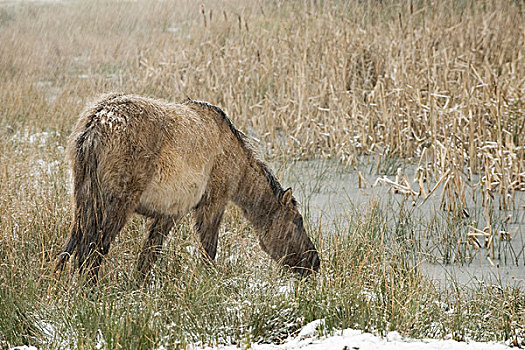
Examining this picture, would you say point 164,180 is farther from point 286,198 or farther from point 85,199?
point 286,198

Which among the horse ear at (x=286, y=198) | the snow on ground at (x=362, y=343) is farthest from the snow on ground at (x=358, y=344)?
the horse ear at (x=286, y=198)

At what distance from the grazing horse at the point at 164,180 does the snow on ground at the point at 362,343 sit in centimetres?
92

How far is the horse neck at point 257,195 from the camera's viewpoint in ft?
15.8

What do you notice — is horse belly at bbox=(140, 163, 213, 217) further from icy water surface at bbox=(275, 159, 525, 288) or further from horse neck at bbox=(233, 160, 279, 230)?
icy water surface at bbox=(275, 159, 525, 288)

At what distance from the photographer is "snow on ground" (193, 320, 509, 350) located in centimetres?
321

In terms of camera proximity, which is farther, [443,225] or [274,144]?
[274,144]

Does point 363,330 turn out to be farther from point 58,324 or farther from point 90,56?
point 90,56

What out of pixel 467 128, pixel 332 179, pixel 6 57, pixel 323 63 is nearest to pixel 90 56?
pixel 6 57

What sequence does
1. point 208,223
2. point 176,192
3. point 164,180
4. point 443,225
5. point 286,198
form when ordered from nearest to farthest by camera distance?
1. point 164,180
2. point 176,192
3. point 208,223
4. point 286,198
5. point 443,225

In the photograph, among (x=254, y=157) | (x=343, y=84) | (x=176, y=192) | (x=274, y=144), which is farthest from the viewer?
(x=343, y=84)

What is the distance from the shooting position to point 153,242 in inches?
179

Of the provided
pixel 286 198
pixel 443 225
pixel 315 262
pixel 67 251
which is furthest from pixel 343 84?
pixel 67 251

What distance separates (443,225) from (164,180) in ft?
9.06

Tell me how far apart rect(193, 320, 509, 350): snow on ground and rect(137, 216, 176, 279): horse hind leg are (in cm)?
129
